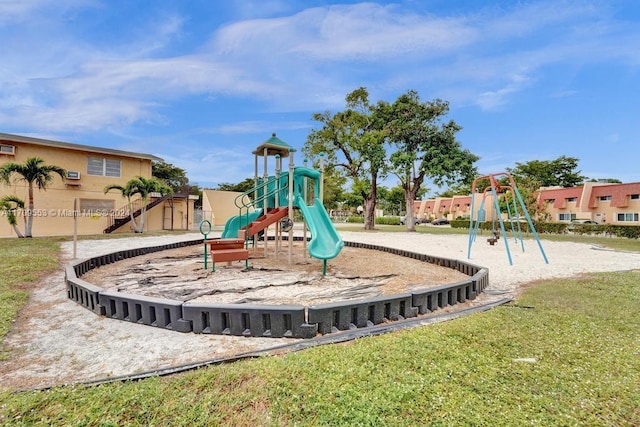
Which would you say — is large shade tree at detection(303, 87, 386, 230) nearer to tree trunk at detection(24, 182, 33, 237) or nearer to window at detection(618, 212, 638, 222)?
tree trunk at detection(24, 182, 33, 237)

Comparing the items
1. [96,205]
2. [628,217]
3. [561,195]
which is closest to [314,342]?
[96,205]

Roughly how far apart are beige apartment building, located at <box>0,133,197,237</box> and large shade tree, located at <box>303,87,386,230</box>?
11911 mm

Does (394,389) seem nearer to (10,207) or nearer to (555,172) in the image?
(10,207)

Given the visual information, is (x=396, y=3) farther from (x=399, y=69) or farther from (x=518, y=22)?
(x=399, y=69)

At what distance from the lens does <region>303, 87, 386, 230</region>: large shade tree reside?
23.4m

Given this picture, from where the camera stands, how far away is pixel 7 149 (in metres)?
15.2

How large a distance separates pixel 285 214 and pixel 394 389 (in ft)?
21.8

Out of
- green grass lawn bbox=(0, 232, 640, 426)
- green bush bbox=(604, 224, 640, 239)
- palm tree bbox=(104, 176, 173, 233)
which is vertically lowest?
green grass lawn bbox=(0, 232, 640, 426)

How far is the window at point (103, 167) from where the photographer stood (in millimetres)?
17812

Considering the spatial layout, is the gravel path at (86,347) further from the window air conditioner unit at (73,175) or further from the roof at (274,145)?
the window air conditioner unit at (73,175)

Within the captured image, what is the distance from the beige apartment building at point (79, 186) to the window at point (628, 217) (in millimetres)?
38060

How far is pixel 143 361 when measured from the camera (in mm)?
2607

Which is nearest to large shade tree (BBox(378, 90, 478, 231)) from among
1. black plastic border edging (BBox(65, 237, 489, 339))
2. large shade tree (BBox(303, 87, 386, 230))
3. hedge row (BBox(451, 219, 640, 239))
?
large shade tree (BBox(303, 87, 386, 230))

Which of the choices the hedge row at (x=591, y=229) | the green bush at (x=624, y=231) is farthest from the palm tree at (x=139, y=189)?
the green bush at (x=624, y=231)
